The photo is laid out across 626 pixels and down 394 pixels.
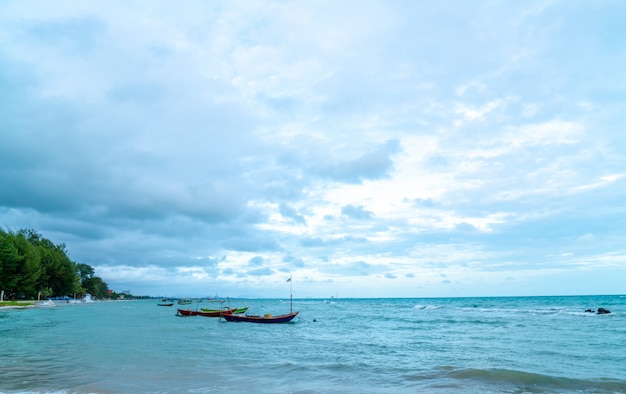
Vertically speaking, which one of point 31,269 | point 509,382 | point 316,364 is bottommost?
point 316,364


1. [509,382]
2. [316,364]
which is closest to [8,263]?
[316,364]

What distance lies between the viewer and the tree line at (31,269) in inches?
2761

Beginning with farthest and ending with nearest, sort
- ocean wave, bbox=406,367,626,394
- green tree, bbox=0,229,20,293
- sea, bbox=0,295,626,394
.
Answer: green tree, bbox=0,229,20,293 → ocean wave, bbox=406,367,626,394 → sea, bbox=0,295,626,394

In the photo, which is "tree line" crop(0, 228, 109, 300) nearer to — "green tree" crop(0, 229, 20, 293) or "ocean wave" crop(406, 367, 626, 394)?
"green tree" crop(0, 229, 20, 293)

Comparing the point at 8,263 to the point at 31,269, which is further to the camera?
the point at 31,269

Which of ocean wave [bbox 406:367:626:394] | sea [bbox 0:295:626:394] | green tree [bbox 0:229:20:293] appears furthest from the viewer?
green tree [bbox 0:229:20:293]

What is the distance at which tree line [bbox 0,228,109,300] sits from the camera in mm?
70125

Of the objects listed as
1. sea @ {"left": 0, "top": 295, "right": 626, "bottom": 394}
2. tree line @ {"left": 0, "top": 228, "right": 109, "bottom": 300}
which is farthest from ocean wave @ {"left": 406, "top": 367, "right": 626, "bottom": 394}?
tree line @ {"left": 0, "top": 228, "right": 109, "bottom": 300}

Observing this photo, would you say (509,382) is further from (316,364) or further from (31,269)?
(31,269)

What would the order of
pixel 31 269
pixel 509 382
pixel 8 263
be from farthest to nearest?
pixel 31 269 → pixel 8 263 → pixel 509 382

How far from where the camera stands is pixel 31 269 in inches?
3091

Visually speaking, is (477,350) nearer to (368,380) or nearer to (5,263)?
(368,380)

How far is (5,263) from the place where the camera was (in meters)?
68.4

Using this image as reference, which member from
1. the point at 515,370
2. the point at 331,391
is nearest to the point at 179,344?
the point at 331,391
